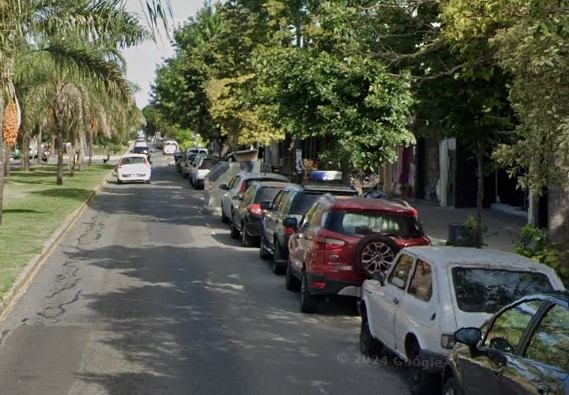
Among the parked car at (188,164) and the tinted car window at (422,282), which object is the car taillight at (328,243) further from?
the parked car at (188,164)

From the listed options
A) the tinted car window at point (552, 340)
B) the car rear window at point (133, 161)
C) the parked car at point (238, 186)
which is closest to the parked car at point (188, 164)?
the car rear window at point (133, 161)

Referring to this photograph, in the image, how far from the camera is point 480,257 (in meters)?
10.4

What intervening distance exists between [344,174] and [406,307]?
16.7 meters

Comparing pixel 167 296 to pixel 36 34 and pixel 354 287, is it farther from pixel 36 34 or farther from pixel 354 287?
pixel 36 34

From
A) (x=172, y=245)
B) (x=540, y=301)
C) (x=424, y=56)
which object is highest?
(x=424, y=56)

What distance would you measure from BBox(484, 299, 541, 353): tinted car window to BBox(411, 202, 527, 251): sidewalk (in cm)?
1685

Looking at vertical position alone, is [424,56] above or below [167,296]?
above

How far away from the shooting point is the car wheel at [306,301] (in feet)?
50.5

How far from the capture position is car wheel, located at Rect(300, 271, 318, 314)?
15391 millimetres

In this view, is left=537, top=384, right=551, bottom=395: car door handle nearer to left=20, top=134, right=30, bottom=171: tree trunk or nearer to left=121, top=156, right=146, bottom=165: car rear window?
left=121, top=156, right=146, bottom=165: car rear window

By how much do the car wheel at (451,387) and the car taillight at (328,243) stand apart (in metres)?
6.33

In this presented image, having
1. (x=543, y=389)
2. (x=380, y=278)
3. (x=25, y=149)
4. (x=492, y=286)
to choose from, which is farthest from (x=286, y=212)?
(x=25, y=149)

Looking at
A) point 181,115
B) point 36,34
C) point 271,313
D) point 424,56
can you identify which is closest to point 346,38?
point 424,56

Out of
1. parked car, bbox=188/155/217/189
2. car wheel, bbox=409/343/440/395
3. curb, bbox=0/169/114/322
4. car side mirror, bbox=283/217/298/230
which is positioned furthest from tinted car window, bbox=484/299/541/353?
parked car, bbox=188/155/217/189
